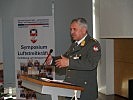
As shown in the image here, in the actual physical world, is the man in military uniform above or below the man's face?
below

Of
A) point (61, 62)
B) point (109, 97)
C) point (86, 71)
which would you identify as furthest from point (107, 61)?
point (61, 62)

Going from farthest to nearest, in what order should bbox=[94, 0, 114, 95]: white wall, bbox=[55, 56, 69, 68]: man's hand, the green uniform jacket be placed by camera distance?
1. bbox=[94, 0, 114, 95]: white wall
2. the green uniform jacket
3. bbox=[55, 56, 69, 68]: man's hand

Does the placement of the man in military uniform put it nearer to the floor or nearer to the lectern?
the lectern

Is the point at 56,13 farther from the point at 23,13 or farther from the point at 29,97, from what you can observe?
the point at 29,97

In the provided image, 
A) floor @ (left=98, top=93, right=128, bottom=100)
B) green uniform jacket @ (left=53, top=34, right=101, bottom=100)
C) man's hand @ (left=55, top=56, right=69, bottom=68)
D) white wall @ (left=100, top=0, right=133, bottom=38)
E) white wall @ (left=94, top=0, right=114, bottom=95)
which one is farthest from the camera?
white wall @ (left=94, top=0, right=114, bottom=95)

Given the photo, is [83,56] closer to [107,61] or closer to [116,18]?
[116,18]

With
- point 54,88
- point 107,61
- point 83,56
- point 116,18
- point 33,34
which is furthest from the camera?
point 107,61

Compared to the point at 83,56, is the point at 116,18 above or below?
above

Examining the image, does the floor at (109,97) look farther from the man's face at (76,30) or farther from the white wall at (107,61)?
the man's face at (76,30)

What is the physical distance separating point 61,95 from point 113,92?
4.70 metres

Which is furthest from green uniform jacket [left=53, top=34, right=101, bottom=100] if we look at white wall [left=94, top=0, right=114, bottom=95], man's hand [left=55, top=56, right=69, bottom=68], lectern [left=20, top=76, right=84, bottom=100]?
white wall [left=94, top=0, right=114, bottom=95]

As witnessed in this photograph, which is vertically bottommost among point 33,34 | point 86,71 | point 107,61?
point 107,61

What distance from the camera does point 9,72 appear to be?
5.03 m

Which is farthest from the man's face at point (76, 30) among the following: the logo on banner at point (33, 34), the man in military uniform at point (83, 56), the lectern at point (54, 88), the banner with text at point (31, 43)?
the logo on banner at point (33, 34)
